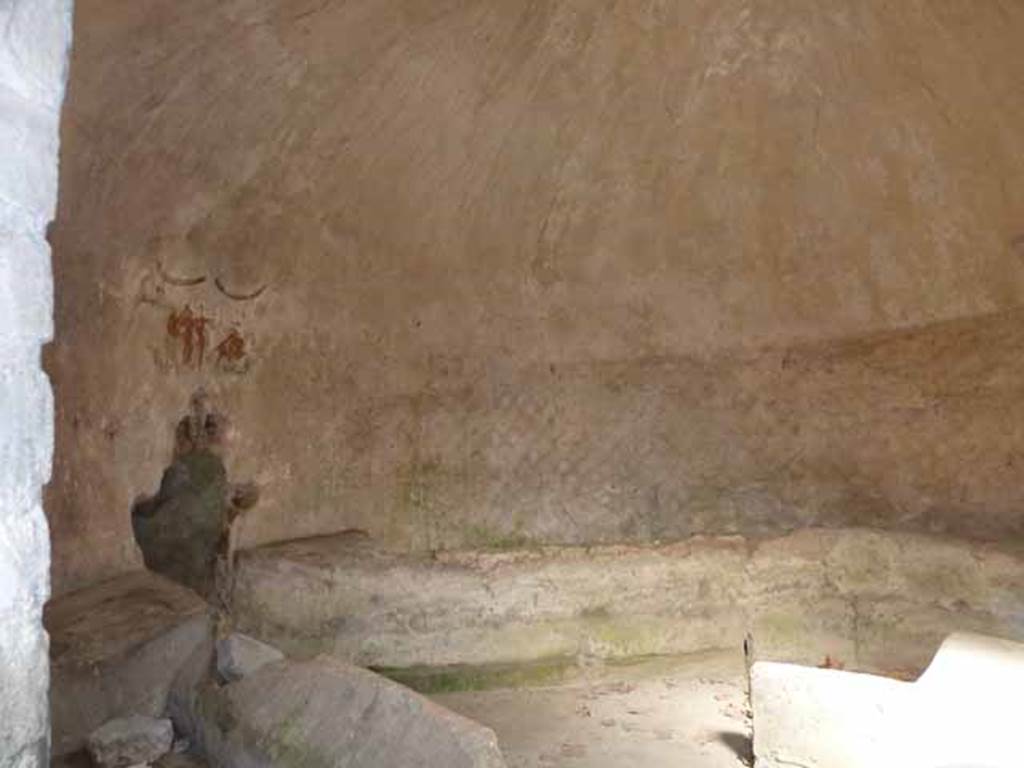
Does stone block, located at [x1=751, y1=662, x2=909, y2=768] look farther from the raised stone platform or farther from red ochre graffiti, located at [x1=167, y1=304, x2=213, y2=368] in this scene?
red ochre graffiti, located at [x1=167, y1=304, x2=213, y2=368]

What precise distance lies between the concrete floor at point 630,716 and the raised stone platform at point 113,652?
5.20 ft

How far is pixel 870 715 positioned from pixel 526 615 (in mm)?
2408

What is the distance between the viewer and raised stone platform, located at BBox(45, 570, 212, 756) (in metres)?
3.96

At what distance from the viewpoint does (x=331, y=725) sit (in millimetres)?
3438

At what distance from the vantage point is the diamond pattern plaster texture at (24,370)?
161cm

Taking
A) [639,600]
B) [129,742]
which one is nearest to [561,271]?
[639,600]

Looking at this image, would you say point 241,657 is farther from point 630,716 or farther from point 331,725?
point 630,716

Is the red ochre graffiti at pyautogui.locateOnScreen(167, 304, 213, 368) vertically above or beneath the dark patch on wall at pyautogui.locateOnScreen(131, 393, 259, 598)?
above

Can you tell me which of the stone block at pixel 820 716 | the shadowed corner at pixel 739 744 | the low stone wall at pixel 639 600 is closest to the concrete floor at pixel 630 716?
the shadowed corner at pixel 739 744

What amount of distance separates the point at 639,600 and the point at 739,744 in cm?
123

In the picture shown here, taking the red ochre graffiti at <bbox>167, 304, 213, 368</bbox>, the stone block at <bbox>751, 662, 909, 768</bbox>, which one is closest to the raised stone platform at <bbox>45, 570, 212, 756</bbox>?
the red ochre graffiti at <bbox>167, 304, 213, 368</bbox>

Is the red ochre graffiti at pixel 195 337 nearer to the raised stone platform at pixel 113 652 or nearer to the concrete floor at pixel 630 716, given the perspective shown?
the raised stone platform at pixel 113 652

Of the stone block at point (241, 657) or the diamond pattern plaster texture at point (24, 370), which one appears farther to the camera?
the stone block at point (241, 657)

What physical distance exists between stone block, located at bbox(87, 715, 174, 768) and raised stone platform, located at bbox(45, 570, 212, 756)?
0.13 m
